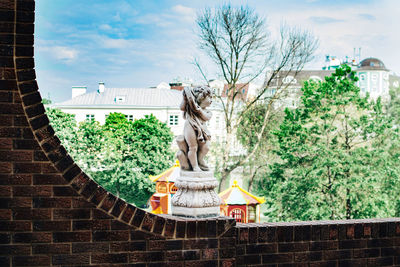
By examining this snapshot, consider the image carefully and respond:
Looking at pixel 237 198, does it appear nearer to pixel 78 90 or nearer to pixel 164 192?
pixel 164 192

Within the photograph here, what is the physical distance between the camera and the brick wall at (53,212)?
4023 mm

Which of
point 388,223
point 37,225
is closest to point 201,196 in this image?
point 37,225

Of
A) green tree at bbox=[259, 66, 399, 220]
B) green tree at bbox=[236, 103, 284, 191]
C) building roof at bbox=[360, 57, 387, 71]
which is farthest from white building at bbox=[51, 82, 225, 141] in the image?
building roof at bbox=[360, 57, 387, 71]

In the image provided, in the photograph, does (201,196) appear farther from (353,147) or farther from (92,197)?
(353,147)

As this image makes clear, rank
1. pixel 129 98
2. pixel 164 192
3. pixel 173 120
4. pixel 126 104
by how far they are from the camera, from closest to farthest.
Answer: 1. pixel 164 192
2. pixel 173 120
3. pixel 126 104
4. pixel 129 98

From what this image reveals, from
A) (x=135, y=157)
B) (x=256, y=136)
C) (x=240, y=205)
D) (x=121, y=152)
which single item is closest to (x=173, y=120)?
(x=135, y=157)

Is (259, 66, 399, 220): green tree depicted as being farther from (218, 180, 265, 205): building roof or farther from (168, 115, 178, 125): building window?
(168, 115, 178, 125): building window

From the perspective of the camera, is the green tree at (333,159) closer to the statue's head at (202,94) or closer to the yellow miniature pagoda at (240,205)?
the yellow miniature pagoda at (240,205)

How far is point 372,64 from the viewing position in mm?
67000

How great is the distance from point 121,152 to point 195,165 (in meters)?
26.9

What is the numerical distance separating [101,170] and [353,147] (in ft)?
52.6

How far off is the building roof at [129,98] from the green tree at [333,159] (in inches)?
762

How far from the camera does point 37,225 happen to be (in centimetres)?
408

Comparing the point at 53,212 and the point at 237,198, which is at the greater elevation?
the point at 53,212
